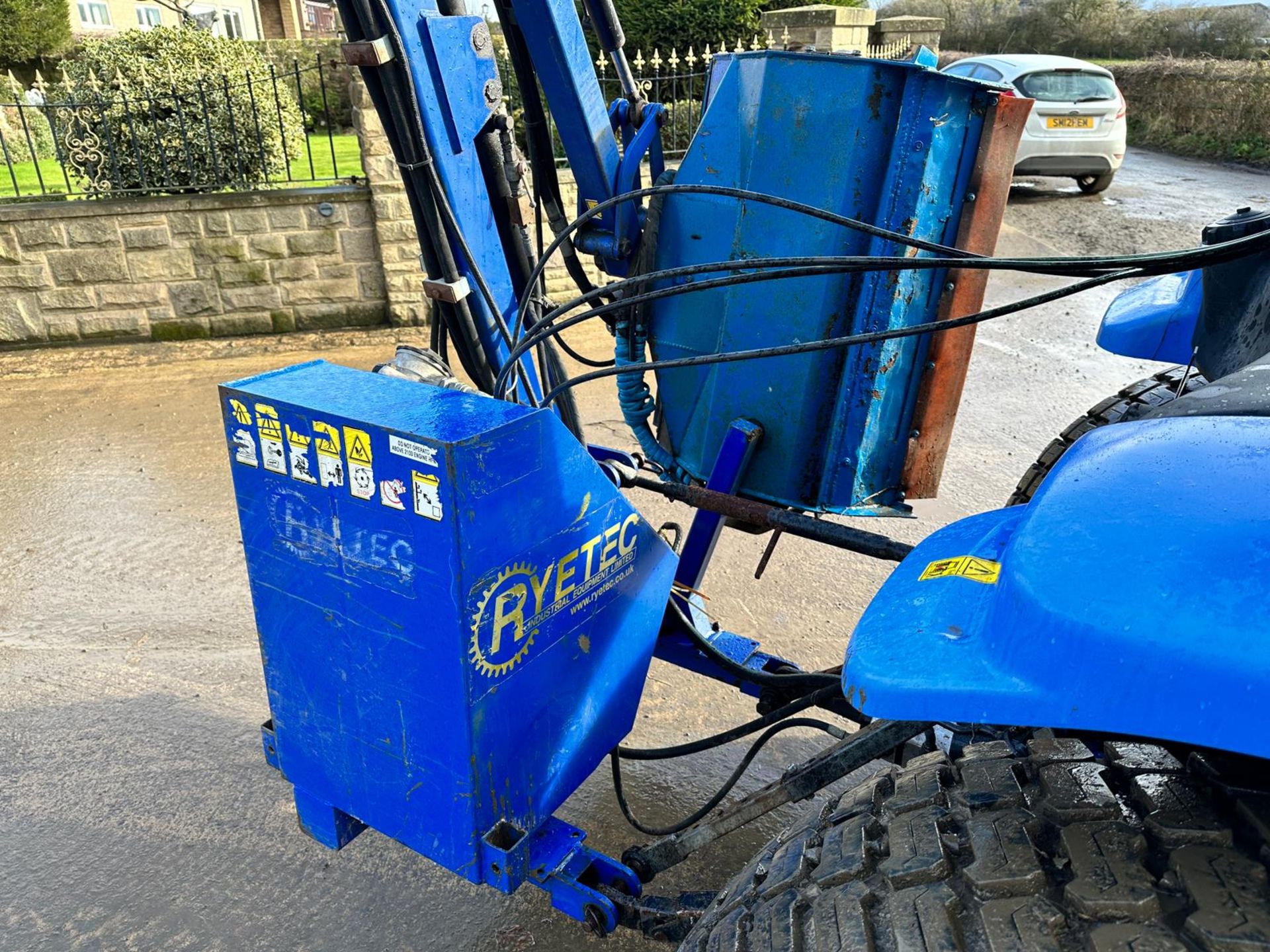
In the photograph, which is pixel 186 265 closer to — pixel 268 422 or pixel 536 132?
pixel 536 132

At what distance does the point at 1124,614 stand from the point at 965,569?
39 centimetres

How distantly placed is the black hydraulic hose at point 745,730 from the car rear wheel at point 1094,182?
11.8m

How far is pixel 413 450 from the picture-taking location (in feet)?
5.21

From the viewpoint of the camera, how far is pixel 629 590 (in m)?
2.07

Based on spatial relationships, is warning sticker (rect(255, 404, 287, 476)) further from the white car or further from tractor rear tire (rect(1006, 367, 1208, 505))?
the white car

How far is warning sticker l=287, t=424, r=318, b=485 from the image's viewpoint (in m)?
1.75

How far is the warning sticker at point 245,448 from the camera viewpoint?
6.01ft

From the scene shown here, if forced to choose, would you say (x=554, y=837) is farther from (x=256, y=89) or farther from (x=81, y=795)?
(x=256, y=89)

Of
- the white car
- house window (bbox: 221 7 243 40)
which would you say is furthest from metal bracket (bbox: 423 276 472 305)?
house window (bbox: 221 7 243 40)

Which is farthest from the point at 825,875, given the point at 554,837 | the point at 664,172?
the point at 664,172

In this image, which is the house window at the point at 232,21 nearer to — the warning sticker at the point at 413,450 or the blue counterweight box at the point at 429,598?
the blue counterweight box at the point at 429,598

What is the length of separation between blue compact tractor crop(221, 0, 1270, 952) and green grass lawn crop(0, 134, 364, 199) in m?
4.32

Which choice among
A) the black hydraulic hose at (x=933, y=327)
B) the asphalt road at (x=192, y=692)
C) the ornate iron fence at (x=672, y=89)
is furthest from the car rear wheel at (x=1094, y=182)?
the black hydraulic hose at (x=933, y=327)

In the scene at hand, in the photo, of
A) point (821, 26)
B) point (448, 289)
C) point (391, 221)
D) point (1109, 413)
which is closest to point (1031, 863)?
point (448, 289)
